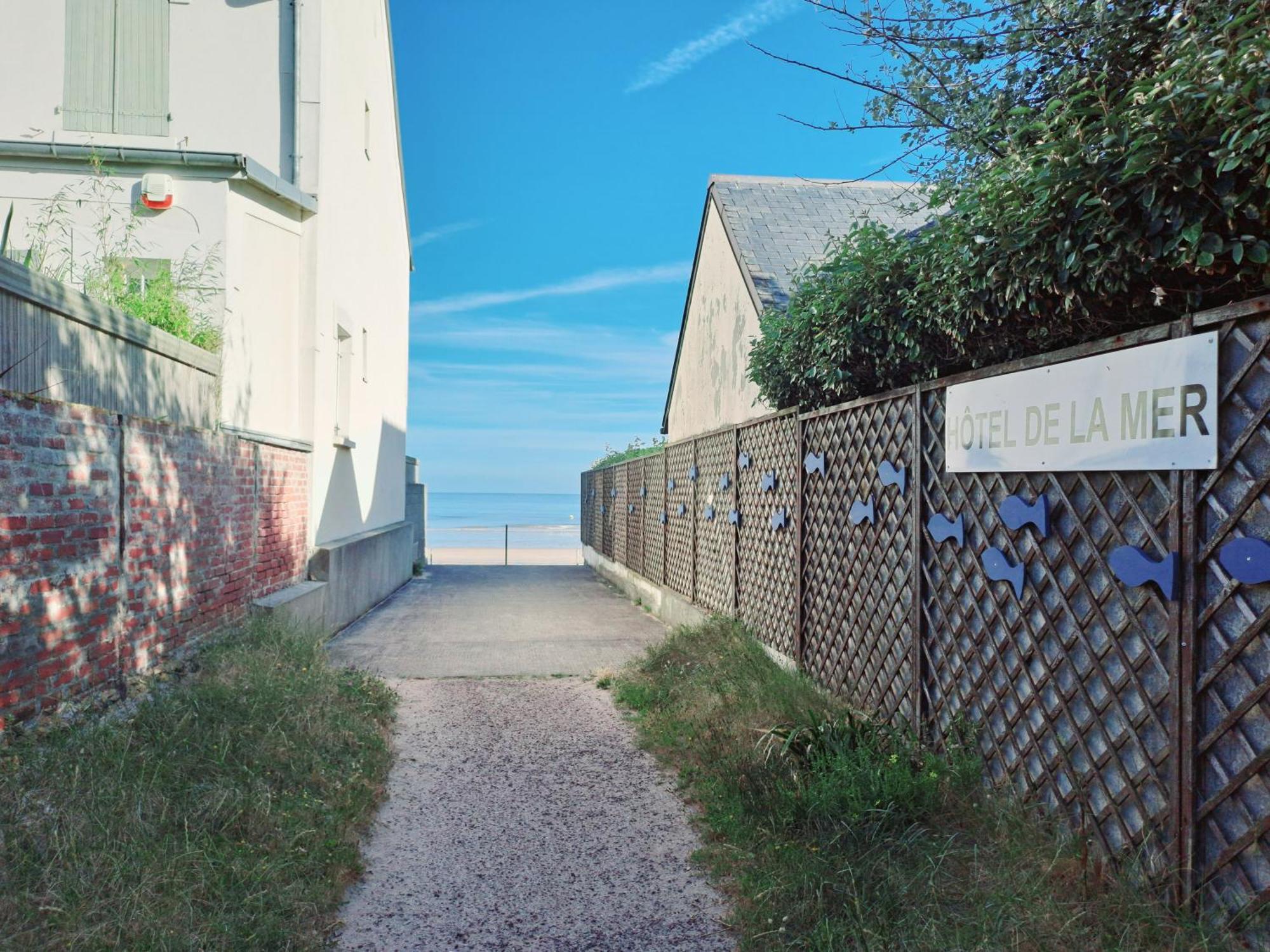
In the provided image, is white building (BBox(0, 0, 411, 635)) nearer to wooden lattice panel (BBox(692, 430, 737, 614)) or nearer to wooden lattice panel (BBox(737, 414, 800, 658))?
wooden lattice panel (BBox(692, 430, 737, 614))

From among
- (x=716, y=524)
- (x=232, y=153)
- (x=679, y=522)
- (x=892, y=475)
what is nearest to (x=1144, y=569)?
(x=892, y=475)

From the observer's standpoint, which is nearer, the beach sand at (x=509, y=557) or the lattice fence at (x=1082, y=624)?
the lattice fence at (x=1082, y=624)

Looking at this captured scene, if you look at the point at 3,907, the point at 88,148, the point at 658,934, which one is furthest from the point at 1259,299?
the point at 88,148

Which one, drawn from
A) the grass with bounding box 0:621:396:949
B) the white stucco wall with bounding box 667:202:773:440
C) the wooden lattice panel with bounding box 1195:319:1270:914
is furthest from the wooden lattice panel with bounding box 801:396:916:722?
the white stucco wall with bounding box 667:202:773:440

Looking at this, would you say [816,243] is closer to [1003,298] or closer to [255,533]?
[255,533]

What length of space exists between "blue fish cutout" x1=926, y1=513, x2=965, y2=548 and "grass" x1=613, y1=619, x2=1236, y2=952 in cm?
94

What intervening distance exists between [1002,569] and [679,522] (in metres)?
7.78

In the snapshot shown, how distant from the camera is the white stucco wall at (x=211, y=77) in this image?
10336 millimetres

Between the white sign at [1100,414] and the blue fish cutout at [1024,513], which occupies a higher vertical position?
the white sign at [1100,414]

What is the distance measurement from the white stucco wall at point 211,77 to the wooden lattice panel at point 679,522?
5878 millimetres

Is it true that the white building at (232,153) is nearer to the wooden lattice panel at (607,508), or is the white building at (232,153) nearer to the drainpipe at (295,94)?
the drainpipe at (295,94)

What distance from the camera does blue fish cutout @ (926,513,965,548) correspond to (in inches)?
171

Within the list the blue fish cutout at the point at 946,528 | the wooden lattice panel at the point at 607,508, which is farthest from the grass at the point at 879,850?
the wooden lattice panel at the point at 607,508

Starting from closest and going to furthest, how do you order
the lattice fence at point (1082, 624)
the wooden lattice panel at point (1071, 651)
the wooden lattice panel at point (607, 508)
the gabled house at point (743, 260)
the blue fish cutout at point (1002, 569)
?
1. the lattice fence at point (1082, 624)
2. the wooden lattice panel at point (1071, 651)
3. the blue fish cutout at point (1002, 569)
4. the gabled house at point (743, 260)
5. the wooden lattice panel at point (607, 508)
